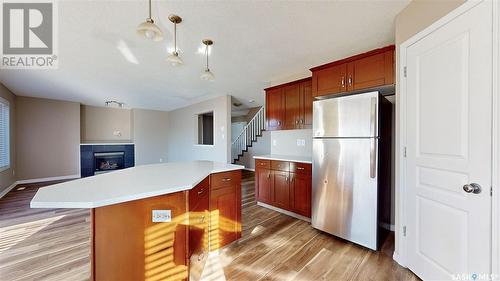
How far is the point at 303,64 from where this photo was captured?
317cm

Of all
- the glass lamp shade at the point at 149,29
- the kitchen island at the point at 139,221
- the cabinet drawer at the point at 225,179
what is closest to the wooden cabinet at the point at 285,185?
the cabinet drawer at the point at 225,179

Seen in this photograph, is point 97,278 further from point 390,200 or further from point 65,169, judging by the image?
point 65,169

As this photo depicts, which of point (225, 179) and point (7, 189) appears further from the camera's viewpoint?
point (7, 189)

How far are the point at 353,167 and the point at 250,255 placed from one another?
5.07 ft

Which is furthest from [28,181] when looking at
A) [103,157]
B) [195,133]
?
[195,133]

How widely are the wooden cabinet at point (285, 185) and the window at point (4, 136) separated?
5.89 m

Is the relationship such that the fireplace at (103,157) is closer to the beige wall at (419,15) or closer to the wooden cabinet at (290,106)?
the wooden cabinet at (290,106)

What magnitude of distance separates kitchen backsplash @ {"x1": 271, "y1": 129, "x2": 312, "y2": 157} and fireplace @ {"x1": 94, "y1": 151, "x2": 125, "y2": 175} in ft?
20.1

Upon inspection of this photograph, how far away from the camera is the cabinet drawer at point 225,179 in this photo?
211 cm

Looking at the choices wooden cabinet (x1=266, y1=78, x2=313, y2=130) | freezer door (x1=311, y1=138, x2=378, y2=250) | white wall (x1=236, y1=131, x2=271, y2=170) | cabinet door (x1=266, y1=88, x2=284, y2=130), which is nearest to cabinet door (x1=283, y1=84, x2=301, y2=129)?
wooden cabinet (x1=266, y1=78, x2=313, y2=130)

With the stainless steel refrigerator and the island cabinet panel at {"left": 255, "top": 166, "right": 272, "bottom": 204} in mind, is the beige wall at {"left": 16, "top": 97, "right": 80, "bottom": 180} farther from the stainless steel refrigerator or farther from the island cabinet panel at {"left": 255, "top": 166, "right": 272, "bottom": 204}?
the stainless steel refrigerator

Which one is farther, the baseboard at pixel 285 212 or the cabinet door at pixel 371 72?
the baseboard at pixel 285 212

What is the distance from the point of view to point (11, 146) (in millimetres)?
4859

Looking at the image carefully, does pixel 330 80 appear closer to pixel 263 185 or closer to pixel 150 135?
pixel 263 185
